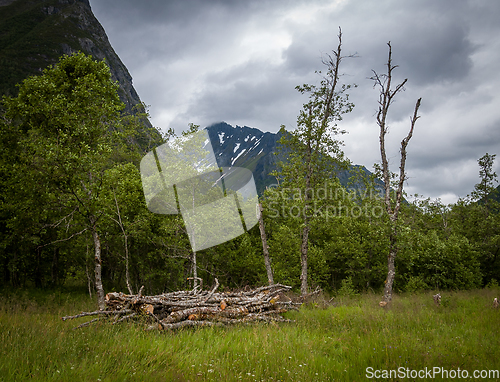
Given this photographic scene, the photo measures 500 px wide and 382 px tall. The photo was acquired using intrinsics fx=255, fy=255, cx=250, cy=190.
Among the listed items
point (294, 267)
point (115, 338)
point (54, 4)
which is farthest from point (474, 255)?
point (54, 4)

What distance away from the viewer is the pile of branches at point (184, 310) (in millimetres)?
7039

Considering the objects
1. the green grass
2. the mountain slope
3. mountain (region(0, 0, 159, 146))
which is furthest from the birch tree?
the mountain slope

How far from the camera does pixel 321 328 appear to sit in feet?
26.0

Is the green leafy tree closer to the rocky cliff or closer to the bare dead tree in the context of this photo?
the bare dead tree

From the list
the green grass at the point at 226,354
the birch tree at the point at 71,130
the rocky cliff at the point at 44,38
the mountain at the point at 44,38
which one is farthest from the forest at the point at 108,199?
the rocky cliff at the point at 44,38

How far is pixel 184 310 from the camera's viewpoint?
24.4 feet

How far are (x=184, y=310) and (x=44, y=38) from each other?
180m

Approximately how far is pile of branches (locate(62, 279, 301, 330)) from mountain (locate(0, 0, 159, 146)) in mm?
74871

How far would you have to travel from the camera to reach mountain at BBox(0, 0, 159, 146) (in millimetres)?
99875

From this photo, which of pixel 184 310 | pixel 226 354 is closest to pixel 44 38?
pixel 184 310

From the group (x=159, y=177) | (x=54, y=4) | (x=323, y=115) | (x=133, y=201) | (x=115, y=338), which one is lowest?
(x=115, y=338)

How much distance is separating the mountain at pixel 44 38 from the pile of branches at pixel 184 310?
74871 mm

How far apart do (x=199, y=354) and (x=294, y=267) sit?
19913mm

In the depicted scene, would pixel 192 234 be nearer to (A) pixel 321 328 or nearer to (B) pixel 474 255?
(A) pixel 321 328
